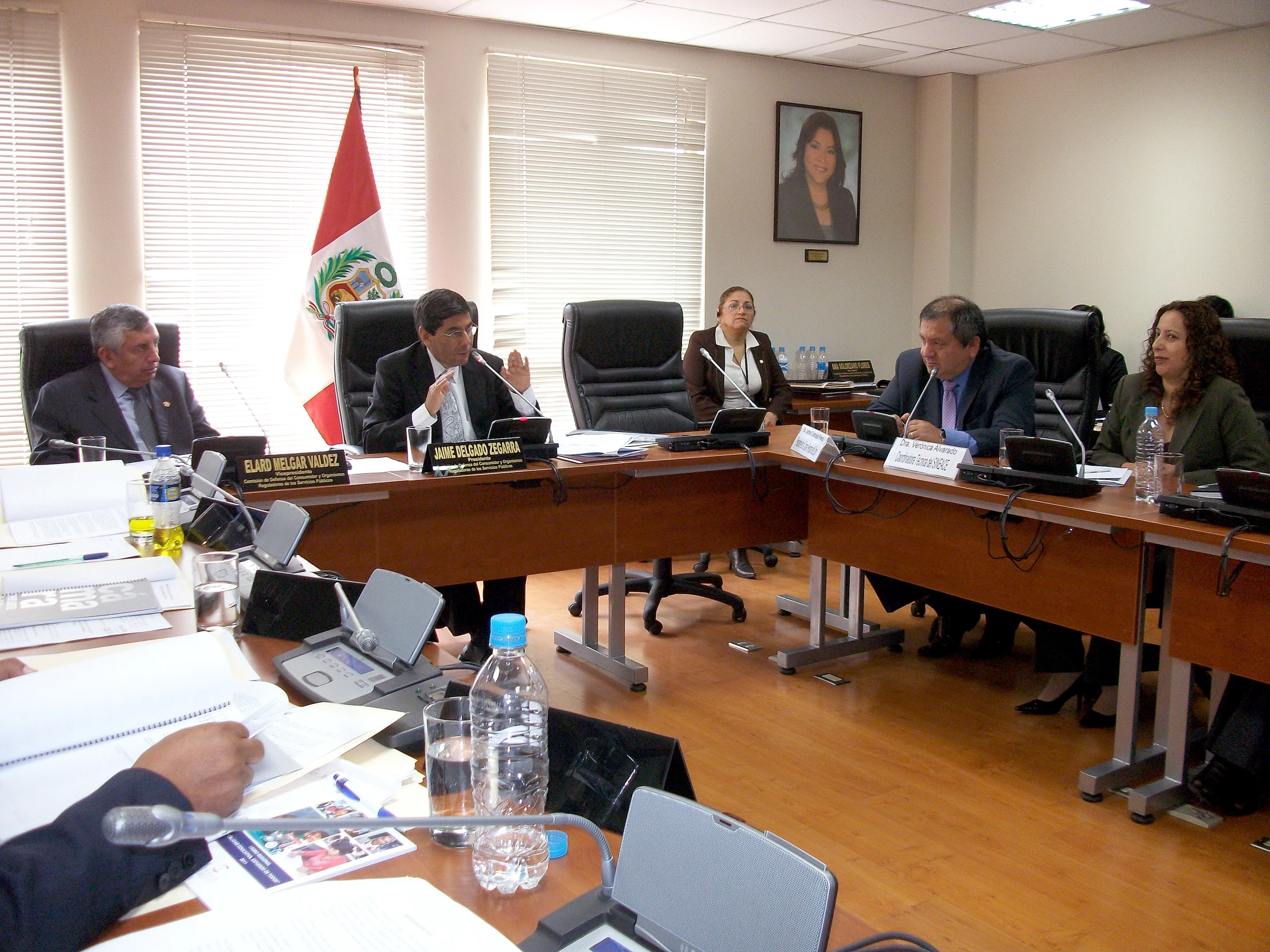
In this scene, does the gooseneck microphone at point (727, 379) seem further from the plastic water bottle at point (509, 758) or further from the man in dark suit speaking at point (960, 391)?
the plastic water bottle at point (509, 758)

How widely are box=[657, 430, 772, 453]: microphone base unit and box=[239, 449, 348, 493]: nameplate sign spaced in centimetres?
101

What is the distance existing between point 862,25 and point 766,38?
493 mm

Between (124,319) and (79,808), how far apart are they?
255 cm

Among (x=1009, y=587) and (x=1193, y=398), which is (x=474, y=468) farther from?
(x=1193, y=398)

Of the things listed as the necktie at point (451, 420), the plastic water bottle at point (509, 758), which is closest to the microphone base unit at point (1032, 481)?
the necktie at point (451, 420)

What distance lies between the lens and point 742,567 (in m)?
4.69

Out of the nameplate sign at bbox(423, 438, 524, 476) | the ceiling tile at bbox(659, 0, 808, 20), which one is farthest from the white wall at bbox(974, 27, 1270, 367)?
the nameplate sign at bbox(423, 438, 524, 476)

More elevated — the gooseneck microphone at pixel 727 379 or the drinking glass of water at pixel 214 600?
the gooseneck microphone at pixel 727 379

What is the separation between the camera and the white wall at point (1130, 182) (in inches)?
185

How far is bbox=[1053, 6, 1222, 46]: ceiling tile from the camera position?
4.46 meters

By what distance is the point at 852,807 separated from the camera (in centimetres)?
244

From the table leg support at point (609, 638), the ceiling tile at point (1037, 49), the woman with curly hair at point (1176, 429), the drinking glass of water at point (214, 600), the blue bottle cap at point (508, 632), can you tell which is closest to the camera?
the blue bottle cap at point (508, 632)

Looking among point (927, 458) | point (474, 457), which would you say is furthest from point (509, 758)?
point (927, 458)

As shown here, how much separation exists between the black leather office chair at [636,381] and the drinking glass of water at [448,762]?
2.73 meters
